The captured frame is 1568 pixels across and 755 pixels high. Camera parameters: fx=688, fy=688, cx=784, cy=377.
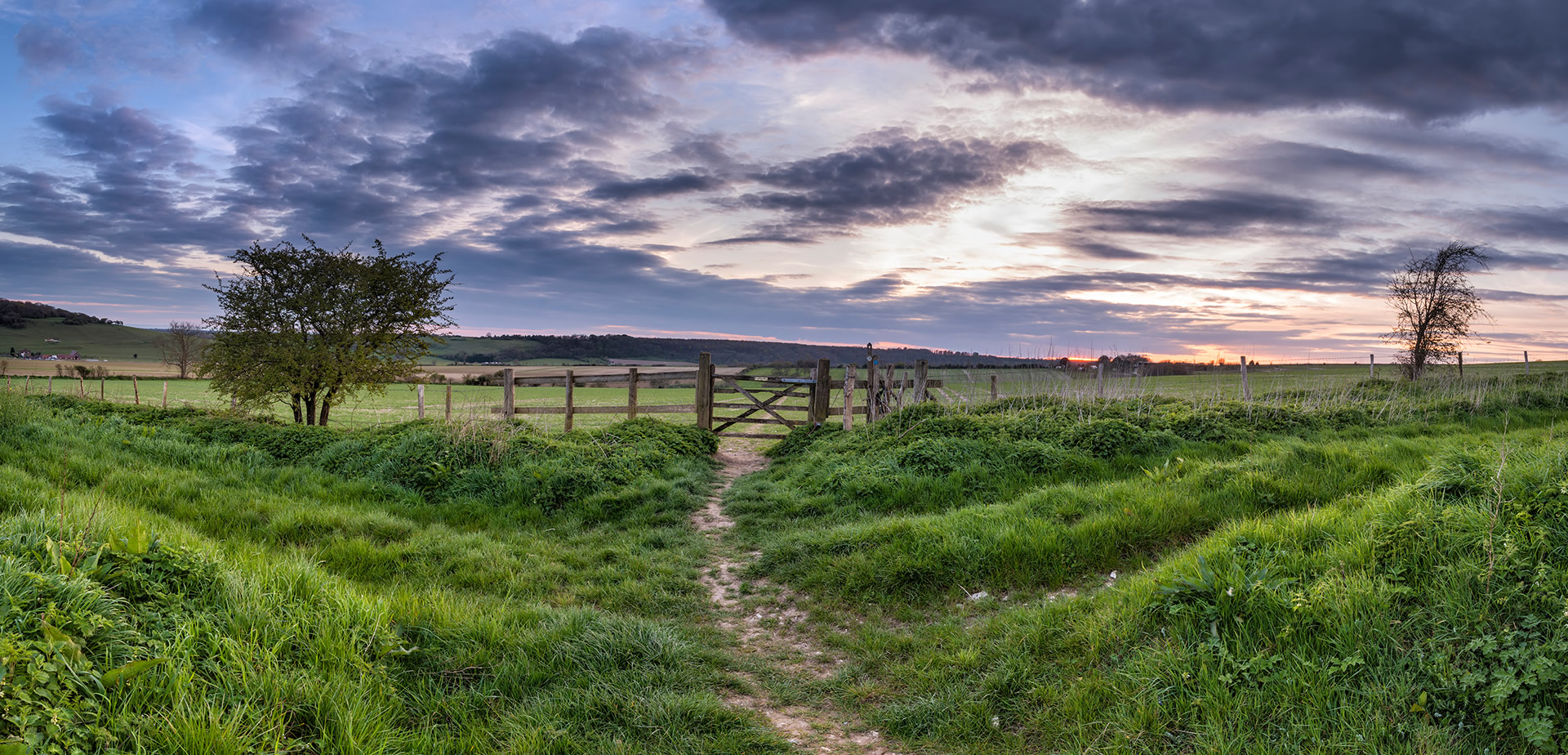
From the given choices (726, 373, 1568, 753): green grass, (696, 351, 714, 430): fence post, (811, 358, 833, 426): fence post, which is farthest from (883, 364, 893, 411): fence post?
(726, 373, 1568, 753): green grass

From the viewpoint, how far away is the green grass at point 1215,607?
3412 millimetres

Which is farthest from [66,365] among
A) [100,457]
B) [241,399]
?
[100,457]

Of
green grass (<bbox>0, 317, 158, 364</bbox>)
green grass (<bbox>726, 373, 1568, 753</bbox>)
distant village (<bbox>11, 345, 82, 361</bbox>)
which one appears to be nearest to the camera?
green grass (<bbox>726, 373, 1568, 753</bbox>)

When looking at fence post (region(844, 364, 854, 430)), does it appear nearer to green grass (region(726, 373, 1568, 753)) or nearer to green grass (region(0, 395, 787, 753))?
green grass (region(726, 373, 1568, 753))

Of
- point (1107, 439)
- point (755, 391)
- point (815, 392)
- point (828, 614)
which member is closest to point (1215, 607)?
point (828, 614)

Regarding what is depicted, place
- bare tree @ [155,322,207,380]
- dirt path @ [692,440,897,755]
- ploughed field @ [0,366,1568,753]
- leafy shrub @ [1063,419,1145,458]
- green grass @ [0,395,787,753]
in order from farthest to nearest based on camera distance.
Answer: bare tree @ [155,322,207,380] < leafy shrub @ [1063,419,1145,458] < dirt path @ [692,440,897,755] < ploughed field @ [0,366,1568,753] < green grass @ [0,395,787,753]

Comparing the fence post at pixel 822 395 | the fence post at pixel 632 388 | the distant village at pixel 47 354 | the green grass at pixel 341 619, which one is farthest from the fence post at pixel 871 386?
the distant village at pixel 47 354

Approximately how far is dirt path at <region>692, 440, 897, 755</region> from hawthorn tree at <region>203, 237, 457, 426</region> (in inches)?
439

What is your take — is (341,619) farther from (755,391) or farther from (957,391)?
(957,391)

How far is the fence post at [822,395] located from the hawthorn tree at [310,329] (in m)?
10.1

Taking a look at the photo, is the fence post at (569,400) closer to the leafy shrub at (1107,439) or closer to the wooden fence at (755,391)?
the wooden fence at (755,391)

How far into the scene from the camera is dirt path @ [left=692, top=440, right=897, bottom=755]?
407 cm

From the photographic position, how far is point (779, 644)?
217 inches

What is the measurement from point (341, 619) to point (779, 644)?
3.04 meters
